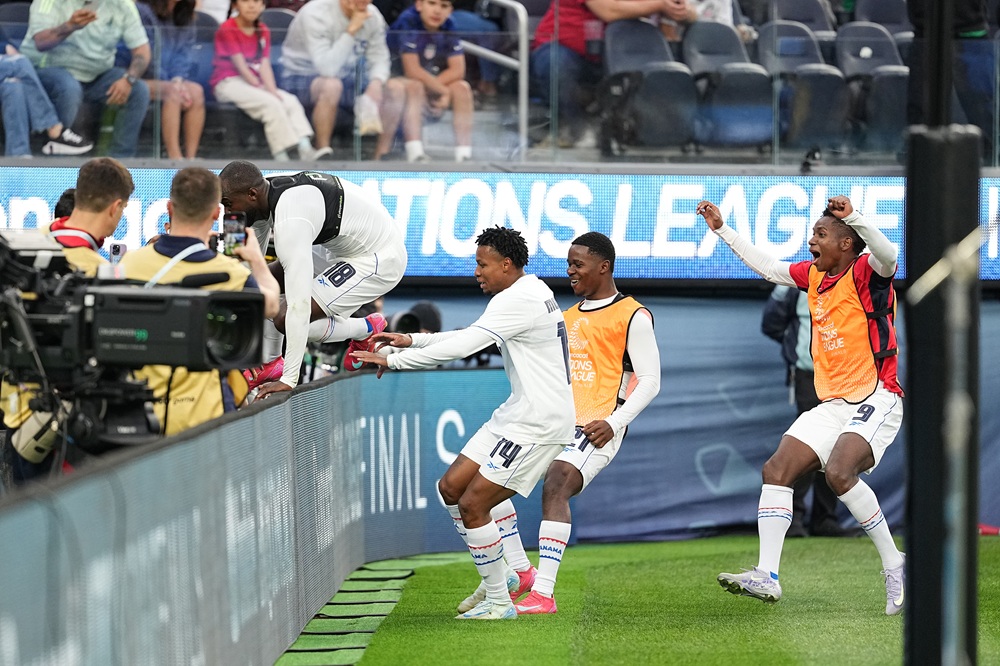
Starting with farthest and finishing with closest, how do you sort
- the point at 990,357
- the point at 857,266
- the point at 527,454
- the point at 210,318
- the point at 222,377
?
1. the point at 990,357
2. the point at 857,266
3. the point at 527,454
4. the point at 222,377
5. the point at 210,318

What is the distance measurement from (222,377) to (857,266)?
3560 mm

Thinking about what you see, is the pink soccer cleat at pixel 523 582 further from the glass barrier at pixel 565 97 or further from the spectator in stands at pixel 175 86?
the spectator in stands at pixel 175 86

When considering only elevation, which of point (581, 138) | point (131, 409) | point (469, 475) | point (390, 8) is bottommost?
point (469, 475)

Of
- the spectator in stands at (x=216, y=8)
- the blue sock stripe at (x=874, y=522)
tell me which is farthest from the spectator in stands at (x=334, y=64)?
the blue sock stripe at (x=874, y=522)

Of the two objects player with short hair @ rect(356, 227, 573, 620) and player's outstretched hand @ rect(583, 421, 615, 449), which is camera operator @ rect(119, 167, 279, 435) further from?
player's outstretched hand @ rect(583, 421, 615, 449)

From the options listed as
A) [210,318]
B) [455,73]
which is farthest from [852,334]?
[455,73]

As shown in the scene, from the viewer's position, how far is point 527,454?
7199mm

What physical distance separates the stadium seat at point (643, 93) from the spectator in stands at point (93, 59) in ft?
12.5

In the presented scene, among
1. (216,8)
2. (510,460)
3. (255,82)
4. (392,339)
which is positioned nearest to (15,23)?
(216,8)

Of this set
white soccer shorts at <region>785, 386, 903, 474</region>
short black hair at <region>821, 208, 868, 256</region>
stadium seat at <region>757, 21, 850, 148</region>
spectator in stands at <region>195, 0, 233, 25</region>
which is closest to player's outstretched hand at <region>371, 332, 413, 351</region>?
white soccer shorts at <region>785, 386, 903, 474</region>

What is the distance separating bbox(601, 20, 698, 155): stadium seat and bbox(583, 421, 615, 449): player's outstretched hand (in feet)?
15.8

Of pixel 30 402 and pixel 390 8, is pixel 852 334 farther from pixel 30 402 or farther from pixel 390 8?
pixel 390 8

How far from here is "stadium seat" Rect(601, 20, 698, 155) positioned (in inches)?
484

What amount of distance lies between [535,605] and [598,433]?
3.21 ft
